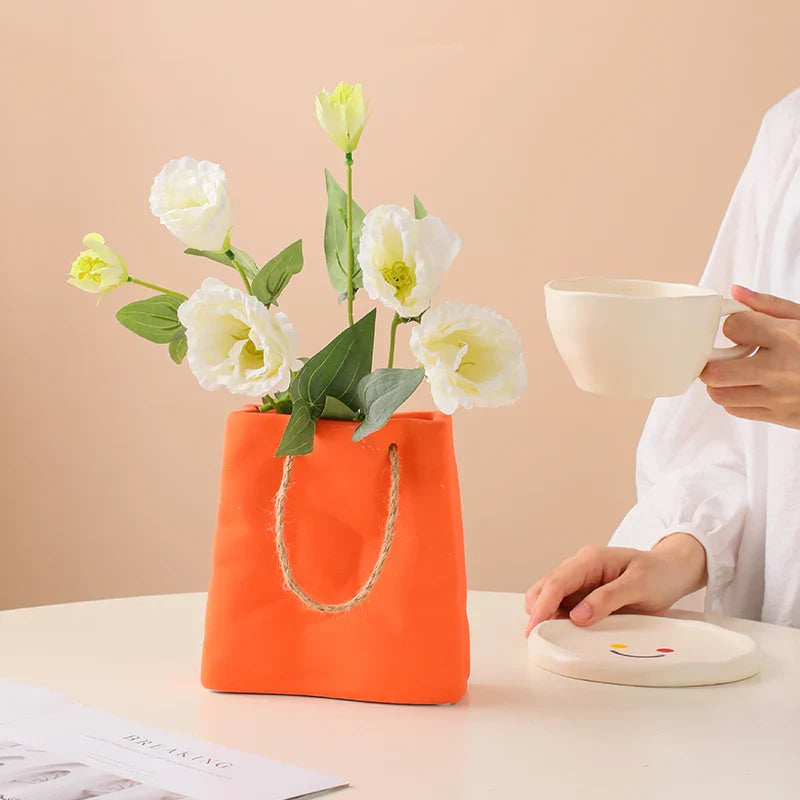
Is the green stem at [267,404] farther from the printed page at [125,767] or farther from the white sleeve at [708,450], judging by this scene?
the white sleeve at [708,450]

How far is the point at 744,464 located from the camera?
131 cm

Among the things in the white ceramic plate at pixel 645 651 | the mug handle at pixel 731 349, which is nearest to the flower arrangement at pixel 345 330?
the mug handle at pixel 731 349

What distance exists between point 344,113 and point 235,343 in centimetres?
17

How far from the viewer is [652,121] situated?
2.04 m

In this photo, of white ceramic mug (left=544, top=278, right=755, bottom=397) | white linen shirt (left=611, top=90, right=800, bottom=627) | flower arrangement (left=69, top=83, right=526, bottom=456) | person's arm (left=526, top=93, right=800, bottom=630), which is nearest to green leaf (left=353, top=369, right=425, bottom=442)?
flower arrangement (left=69, top=83, right=526, bottom=456)

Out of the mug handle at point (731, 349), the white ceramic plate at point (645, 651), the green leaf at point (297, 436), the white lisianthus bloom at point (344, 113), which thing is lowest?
the white ceramic plate at point (645, 651)

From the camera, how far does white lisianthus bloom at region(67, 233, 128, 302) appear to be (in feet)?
2.56

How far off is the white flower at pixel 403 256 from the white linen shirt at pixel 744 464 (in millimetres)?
562

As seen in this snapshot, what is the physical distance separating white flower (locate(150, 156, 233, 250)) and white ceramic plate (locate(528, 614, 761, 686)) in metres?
0.42

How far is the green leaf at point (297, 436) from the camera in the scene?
79 centimetres

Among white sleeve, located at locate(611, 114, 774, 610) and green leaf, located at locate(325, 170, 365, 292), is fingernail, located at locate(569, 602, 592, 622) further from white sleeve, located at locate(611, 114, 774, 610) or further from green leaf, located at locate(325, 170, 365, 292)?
green leaf, located at locate(325, 170, 365, 292)

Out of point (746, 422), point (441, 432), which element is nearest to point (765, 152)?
point (746, 422)

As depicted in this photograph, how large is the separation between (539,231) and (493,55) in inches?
12.7

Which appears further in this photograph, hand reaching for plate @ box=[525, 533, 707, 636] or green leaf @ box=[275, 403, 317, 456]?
hand reaching for plate @ box=[525, 533, 707, 636]
